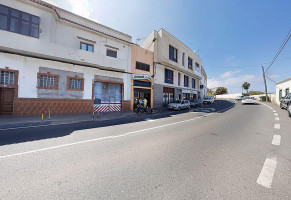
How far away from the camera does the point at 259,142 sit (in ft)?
14.6

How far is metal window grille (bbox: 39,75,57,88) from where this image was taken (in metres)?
10.5

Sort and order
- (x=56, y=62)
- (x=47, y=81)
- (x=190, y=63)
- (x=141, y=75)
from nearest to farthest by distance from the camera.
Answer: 1. (x=47, y=81)
2. (x=56, y=62)
3. (x=141, y=75)
4. (x=190, y=63)

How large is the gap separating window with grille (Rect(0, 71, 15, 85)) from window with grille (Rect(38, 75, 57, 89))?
1718mm

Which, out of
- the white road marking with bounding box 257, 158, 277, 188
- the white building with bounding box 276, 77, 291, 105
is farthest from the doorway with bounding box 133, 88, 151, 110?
the white building with bounding box 276, 77, 291, 105

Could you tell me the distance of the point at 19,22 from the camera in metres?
9.29

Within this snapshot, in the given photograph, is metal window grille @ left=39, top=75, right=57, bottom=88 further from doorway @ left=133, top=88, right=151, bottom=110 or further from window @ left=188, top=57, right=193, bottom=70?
window @ left=188, top=57, right=193, bottom=70

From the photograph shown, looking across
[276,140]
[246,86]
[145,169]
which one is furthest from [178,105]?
[246,86]

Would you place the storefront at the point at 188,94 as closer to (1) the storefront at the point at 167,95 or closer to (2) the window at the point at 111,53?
(1) the storefront at the point at 167,95

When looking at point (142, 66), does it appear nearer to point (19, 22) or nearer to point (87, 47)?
point (87, 47)

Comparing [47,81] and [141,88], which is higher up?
[141,88]

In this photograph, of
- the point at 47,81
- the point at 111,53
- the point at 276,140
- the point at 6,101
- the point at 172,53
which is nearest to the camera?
the point at 276,140

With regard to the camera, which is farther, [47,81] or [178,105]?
[178,105]

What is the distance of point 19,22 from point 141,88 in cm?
1296

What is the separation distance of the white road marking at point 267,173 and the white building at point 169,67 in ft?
50.7
